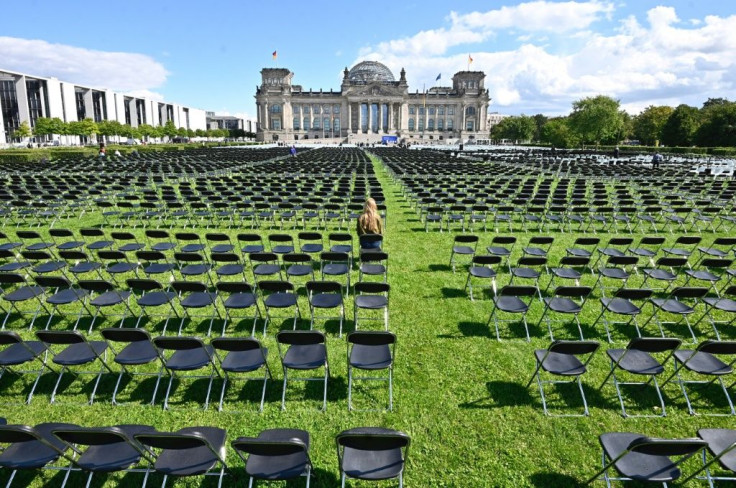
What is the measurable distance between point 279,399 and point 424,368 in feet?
5.97

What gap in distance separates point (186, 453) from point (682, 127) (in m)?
75.0

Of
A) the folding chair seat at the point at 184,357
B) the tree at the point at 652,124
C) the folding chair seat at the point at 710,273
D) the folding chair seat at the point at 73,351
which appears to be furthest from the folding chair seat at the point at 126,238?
the tree at the point at 652,124

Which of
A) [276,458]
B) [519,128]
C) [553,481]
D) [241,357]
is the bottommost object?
[553,481]

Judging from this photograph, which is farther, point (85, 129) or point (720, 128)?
point (85, 129)

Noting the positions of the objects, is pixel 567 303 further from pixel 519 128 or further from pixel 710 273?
pixel 519 128

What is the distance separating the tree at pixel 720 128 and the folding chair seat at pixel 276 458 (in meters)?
67.8

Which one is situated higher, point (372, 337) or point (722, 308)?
point (372, 337)

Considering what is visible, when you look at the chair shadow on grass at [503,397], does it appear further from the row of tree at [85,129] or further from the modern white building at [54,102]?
the modern white building at [54,102]

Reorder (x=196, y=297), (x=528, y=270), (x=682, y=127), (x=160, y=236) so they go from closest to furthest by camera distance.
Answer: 1. (x=196, y=297)
2. (x=528, y=270)
3. (x=160, y=236)
4. (x=682, y=127)

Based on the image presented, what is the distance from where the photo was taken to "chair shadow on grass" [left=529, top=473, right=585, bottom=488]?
3334 mm

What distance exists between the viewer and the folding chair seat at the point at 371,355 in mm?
3904

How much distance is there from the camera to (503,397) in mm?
4426

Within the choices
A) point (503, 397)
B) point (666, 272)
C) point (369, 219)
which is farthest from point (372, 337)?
point (666, 272)

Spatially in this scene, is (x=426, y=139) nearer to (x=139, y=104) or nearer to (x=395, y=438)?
(x=139, y=104)
